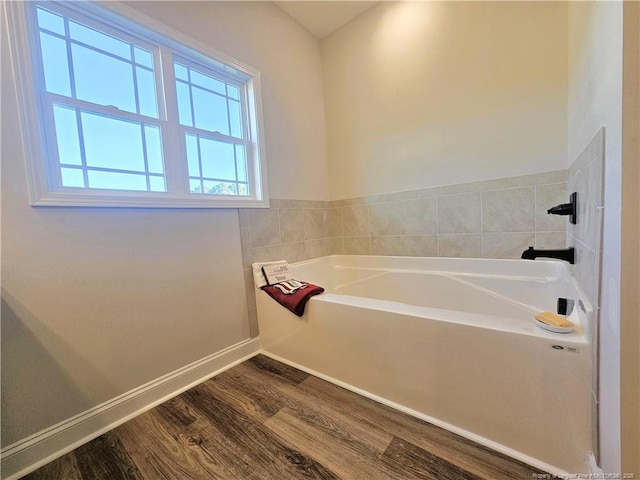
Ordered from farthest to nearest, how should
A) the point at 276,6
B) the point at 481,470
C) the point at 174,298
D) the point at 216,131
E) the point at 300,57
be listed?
the point at 300,57, the point at 276,6, the point at 216,131, the point at 174,298, the point at 481,470

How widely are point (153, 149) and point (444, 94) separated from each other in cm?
221

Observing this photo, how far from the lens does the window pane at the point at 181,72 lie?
1.72 meters

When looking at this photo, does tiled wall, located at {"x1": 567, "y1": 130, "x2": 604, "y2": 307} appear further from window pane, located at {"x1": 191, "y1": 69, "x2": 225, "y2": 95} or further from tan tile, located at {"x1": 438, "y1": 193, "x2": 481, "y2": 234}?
window pane, located at {"x1": 191, "y1": 69, "x2": 225, "y2": 95}

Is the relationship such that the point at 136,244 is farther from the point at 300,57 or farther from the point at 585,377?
the point at 300,57

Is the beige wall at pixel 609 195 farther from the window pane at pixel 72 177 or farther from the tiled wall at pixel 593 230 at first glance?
the window pane at pixel 72 177

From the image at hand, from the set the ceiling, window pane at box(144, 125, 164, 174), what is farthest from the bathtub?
the ceiling

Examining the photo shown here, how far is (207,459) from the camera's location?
1.09m

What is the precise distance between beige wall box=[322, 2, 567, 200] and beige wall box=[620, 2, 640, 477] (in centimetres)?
128

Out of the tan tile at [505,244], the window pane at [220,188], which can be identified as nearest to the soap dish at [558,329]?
the tan tile at [505,244]

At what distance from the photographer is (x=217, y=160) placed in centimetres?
195

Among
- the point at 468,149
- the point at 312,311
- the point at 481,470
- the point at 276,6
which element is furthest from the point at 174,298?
the point at 276,6

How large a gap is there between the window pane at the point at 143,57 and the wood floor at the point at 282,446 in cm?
211

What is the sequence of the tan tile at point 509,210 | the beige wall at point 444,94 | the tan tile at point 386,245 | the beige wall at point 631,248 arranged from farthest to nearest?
1. the tan tile at point 386,245
2. the tan tile at point 509,210
3. the beige wall at point 444,94
4. the beige wall at point 631,248

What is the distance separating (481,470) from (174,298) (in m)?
1.75
